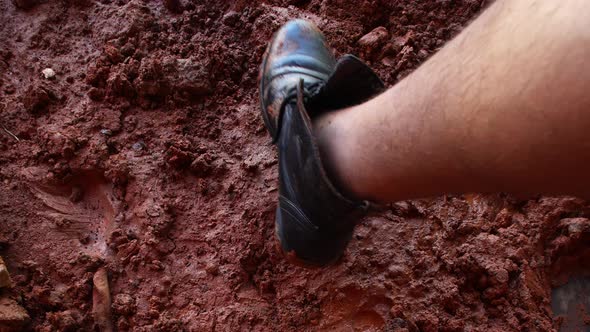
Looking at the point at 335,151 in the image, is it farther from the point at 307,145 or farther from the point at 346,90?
the point at 346,90

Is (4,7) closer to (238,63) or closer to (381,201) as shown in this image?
(238,63)

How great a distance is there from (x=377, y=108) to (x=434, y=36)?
0.82 metres

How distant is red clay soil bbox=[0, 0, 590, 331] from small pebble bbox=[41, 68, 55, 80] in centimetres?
3

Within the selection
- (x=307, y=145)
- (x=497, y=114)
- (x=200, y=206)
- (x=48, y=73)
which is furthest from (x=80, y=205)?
(x=497, y=114)

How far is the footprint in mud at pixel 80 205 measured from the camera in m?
1.24

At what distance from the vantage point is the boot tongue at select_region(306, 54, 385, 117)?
980 millimetres

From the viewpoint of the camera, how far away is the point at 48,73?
146 centimetres

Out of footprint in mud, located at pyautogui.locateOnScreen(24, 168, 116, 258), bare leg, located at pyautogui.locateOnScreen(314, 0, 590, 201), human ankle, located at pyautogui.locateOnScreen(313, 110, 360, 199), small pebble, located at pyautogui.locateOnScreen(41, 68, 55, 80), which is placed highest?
bare leg, located at pyautogui.locateOnScreen(314, 0, 590, 201)

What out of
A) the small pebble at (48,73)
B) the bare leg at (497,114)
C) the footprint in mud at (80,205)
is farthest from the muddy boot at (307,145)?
the small pebble at (48,73)

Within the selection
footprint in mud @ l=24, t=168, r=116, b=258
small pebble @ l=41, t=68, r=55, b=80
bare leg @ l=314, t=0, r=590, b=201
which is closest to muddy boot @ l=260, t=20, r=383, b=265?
bare leg @ l=314, t=0, r=590, b=201

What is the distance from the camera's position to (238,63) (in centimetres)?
150

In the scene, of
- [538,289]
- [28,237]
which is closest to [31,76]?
[28,237]

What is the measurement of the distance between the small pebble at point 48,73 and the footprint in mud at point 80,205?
33cm

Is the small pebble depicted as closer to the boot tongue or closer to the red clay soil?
the red clay soil
